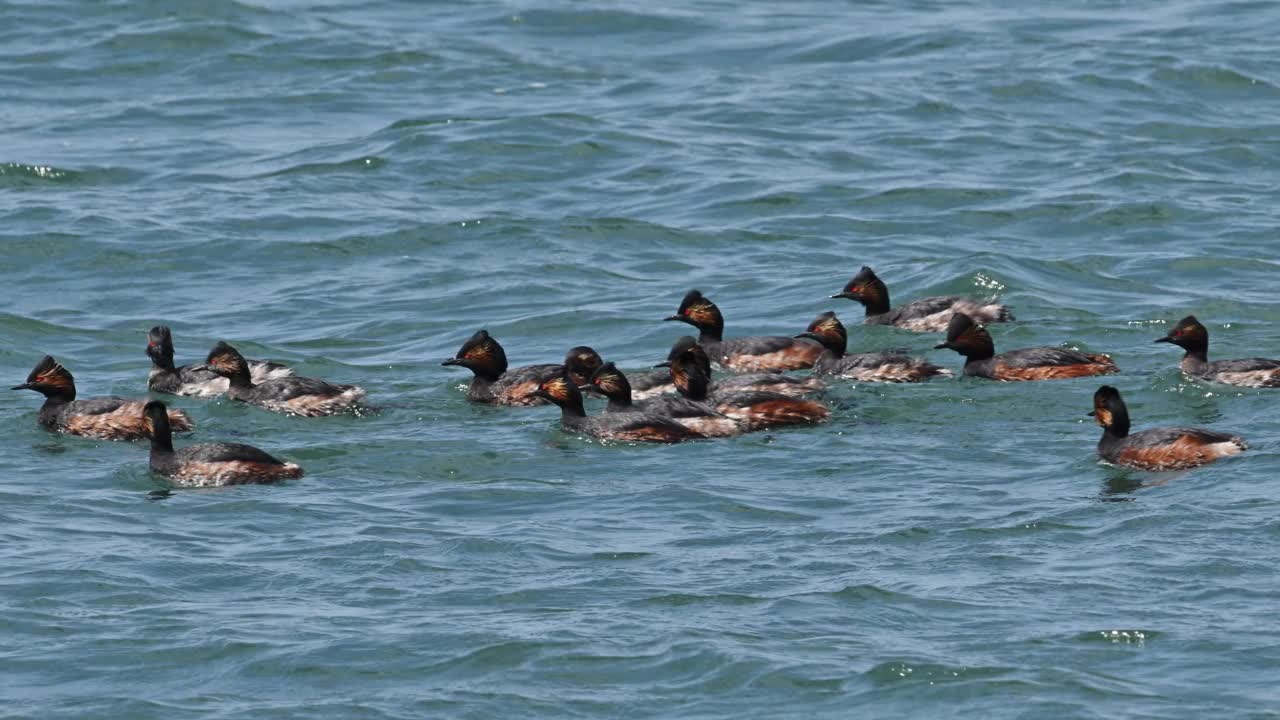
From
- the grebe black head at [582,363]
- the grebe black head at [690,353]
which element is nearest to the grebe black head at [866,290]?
the grebe black head at [690,353]

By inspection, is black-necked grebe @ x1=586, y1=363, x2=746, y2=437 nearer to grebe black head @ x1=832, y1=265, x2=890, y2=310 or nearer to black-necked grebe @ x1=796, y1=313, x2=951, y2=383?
black-necked grebe @ x1=796, y1=313, x2=951, y2=383

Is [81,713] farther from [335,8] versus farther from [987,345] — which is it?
[335,8]

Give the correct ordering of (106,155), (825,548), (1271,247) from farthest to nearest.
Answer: (106,155) < (1271,247) < (825,548)

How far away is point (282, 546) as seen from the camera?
47.2 feet

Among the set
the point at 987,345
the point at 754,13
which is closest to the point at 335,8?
the point at 754,13

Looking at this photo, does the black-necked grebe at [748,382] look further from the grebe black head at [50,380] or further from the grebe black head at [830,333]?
the grebe black head at [50,380]

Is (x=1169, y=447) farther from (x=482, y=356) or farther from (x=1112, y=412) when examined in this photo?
(x=482, y=356)

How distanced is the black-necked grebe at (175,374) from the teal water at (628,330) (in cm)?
32

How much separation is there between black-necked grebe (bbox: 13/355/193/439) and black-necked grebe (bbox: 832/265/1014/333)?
22.9 ft

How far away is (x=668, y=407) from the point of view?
1748 centimetres

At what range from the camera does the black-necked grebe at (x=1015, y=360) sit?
19000 mm

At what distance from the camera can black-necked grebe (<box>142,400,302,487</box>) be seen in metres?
16.0

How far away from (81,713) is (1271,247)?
1632cm

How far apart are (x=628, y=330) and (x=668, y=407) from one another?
4654 mm
